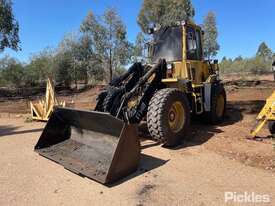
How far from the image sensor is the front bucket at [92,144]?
3943mm

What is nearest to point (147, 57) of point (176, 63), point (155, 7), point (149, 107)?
point (176, 63)

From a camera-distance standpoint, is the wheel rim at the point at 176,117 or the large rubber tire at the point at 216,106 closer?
the wheel rim at the point at 176,117

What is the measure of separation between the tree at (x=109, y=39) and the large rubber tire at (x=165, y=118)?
23046 millimetres

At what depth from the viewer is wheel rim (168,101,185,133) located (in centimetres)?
572

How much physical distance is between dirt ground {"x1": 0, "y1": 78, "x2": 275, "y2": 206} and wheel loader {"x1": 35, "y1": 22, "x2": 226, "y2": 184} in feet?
0.74

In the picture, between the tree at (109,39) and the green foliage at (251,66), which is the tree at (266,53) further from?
the tree at (109,39)

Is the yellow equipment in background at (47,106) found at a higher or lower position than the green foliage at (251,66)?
lower

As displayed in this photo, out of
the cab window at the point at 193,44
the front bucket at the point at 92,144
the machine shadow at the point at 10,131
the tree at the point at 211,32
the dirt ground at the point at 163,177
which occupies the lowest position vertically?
the dirt ground at the point at 163,177

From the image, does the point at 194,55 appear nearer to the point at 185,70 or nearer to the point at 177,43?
the point at 177,43

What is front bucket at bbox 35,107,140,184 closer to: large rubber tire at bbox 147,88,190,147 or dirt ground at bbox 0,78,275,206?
dirt ground at bbox 0,78,275,206

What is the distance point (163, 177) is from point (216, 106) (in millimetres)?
4263

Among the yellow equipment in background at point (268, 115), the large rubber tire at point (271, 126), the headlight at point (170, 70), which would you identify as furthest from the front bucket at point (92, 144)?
the large rubber tire at point (271, 126)

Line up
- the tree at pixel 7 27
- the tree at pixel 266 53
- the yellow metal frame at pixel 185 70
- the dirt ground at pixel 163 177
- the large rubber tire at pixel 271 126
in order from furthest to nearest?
the tree at pixel 266 53 < the tree at pixel 7 27 < the yellow metal frame at pixel 185 70 < the large rubber tire at pixel 271 126 < the dirt ground at pixel 163 177

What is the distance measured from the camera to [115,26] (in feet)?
92.3
